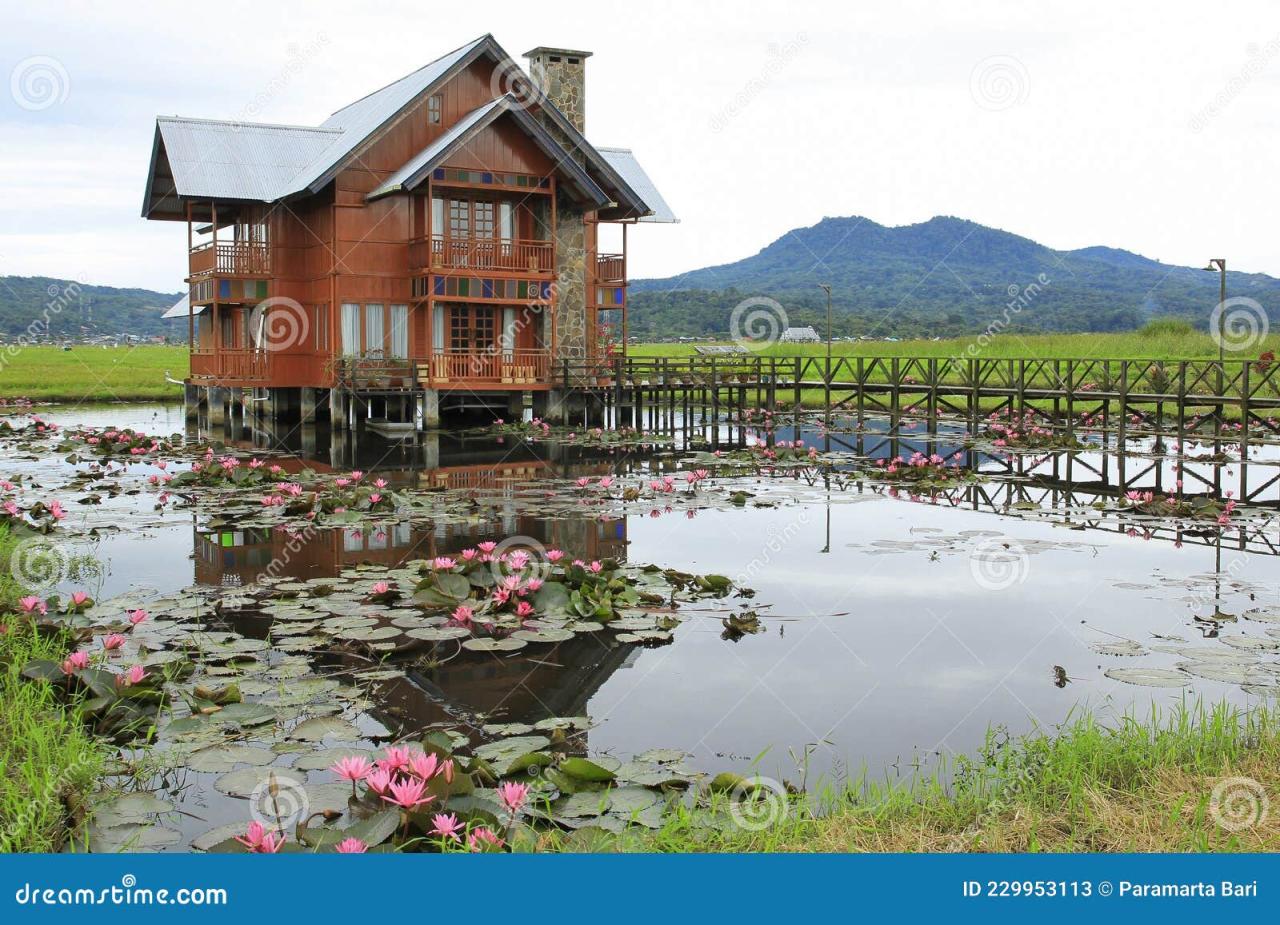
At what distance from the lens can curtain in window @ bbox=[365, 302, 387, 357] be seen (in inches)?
1240

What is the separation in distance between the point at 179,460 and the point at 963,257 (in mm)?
167000

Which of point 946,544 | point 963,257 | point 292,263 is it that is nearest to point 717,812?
point 946,544

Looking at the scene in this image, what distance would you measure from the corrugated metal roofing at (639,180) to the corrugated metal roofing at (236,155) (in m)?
8.65

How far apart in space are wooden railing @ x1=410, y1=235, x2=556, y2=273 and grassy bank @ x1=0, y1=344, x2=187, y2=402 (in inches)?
782

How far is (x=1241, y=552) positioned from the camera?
42.4ft

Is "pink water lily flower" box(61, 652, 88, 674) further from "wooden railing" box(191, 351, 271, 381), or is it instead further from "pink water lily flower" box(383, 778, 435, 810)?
"wooden railing" box(191, 351, 271, 381)

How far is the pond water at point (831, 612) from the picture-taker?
7.34 m

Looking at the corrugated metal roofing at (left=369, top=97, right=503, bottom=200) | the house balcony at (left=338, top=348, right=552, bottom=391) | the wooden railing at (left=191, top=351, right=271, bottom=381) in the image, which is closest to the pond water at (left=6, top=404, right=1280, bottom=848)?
the house balcony at (left=338, top=348, right=552, bottom=391)

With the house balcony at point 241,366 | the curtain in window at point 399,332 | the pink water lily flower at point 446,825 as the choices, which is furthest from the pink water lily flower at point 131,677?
the house balcony at point 241,366

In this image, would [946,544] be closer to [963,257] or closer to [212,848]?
[212,848]

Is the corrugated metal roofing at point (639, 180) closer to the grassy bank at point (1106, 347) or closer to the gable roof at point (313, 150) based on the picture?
the gable roof at point (313, 150)

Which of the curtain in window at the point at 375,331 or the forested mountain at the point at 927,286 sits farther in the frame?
the forested mountain at the point at 927,286

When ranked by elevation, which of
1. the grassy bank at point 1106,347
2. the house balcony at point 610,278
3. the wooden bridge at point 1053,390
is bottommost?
the wooden bridge at point 1053,390

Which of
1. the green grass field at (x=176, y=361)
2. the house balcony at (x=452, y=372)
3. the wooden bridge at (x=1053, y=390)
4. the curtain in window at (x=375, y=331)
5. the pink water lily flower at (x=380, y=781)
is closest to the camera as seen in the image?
the pink water lily flower at (x=380, y=781)
